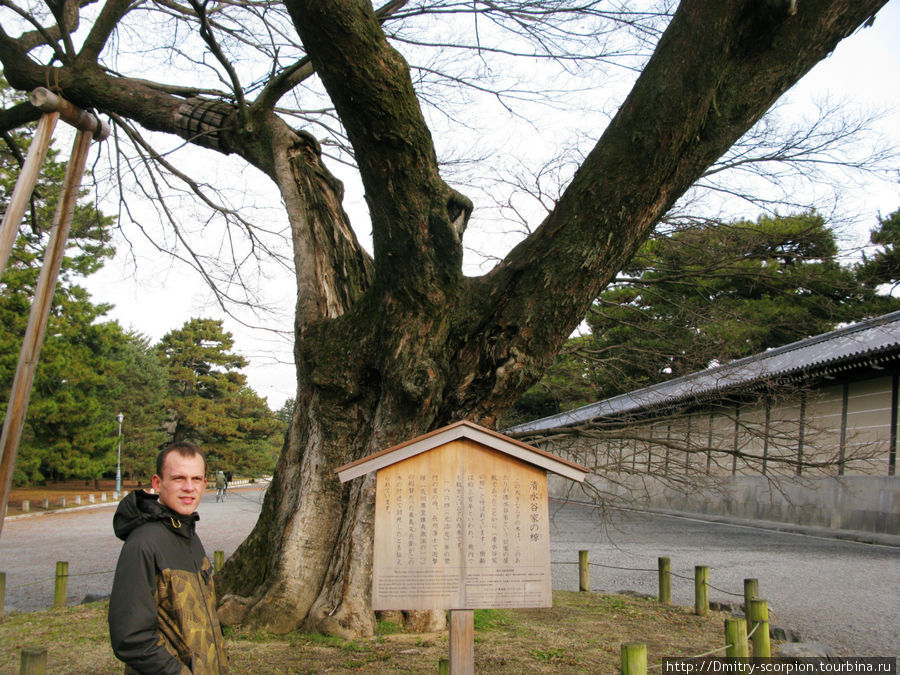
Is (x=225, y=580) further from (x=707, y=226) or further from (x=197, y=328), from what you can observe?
(x=197, y=328)

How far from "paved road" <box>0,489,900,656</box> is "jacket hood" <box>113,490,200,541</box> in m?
4.65

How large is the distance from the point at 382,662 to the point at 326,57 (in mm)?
3929

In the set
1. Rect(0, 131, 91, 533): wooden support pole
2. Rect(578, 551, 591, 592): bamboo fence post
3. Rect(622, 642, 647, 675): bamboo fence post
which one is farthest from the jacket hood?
Rect(578, 551, 591, 592): bamboo fence post

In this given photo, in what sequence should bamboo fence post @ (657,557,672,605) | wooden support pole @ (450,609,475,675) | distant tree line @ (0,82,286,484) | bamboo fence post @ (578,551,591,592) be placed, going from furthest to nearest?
distant tree line @ (0,82,286,484) < bamboo fence post @ (578,551,591,592) < bamboo fence post @ (657,557,672,605) < wooden support pole @ (450,609,475,675)

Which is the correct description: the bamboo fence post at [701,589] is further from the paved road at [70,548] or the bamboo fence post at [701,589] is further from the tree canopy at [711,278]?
the paved road at [70,548]

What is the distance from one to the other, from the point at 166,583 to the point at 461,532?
144 centimetres

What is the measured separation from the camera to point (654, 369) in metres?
8.26

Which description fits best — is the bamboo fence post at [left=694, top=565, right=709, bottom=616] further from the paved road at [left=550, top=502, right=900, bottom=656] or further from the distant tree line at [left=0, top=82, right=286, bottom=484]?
the distant tree line at [left=0, top=82, right=286, bottom=484]

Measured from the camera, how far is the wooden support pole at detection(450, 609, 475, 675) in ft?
10.5

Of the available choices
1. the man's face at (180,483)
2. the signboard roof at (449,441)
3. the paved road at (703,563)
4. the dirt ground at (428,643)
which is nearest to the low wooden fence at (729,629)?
the paved road at (703,563)

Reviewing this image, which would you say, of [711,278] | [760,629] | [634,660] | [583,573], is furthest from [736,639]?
[711,278]

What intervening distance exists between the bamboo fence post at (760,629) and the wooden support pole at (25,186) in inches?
253

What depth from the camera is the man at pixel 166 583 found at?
6.93ft

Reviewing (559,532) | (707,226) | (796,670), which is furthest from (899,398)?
(796,670)
